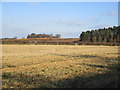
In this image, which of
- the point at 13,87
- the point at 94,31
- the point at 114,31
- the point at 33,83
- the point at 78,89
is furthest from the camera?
the point at 94,31

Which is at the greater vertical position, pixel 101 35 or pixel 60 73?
pixel 101 35

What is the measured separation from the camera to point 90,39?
10531cm

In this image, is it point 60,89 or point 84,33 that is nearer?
point 60,89

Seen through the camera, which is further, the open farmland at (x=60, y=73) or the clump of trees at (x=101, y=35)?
the clump of trees at (x=101, y=35)

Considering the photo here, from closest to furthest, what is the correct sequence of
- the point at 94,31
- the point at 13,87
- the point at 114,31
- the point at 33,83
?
the point at 13,87 → the point at 33,83 → the point at 114,31 → the point at 94,31

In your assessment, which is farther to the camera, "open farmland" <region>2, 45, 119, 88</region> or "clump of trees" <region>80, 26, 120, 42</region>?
"clump of trees" <region>80, 26, 120, 42</region>

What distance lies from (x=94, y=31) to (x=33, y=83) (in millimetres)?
105352

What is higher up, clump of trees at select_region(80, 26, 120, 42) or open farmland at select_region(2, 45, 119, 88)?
clump of trees at select_region(80, 26, 120, 42)

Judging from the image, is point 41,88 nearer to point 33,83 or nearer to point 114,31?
point 33,83

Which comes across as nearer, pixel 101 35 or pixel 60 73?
pixel 60 73

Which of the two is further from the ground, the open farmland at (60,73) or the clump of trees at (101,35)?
the clump of trees at (101,35)

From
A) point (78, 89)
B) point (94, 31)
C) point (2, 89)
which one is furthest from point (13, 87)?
point (94, 31)

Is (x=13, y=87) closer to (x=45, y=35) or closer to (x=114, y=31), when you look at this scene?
(x=114, y=31)

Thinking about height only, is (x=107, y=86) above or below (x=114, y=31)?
below
